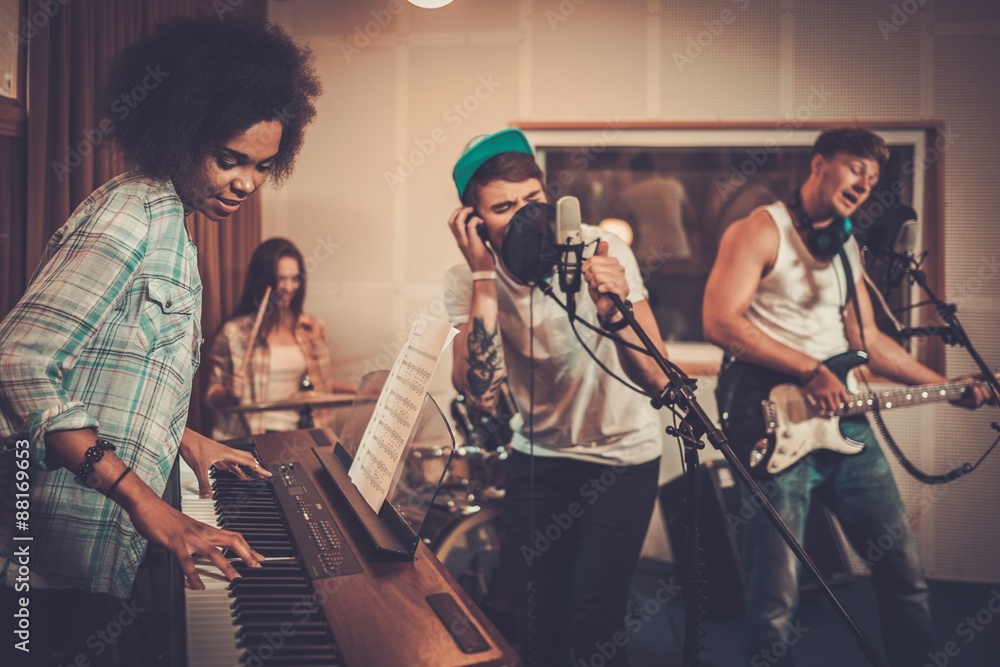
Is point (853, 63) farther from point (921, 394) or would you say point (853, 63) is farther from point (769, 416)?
point (769, 416)

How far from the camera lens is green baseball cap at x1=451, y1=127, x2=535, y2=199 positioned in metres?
1.92

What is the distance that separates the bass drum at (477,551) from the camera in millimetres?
2920

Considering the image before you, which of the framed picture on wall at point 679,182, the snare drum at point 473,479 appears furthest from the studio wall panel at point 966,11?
the snare drum at point 473,479

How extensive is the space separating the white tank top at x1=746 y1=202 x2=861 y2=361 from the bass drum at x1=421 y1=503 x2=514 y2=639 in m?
1.41

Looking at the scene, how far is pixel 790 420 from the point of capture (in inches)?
88.5

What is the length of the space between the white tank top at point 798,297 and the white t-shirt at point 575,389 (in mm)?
646

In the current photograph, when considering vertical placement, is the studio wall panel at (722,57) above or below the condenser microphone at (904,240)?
above

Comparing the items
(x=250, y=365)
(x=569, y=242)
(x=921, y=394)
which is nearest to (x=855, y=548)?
(x=921, y=394)

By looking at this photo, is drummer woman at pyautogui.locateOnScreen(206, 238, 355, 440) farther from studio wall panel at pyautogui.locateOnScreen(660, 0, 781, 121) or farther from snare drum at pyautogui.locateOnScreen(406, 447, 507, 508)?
studio wall panel at pyautogui.locateOnScreen(660, 0, 781, 121)

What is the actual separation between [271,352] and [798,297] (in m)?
2.52

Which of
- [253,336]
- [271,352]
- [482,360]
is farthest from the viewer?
[271,352]

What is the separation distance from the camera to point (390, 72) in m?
4.04

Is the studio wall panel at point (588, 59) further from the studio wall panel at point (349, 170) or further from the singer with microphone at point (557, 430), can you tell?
the singer with microphone at point (557, 430)

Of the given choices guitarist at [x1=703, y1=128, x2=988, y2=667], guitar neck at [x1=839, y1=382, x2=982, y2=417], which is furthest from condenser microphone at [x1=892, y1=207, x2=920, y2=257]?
guitar neck at [x1=839, y1=382, x2=982, y2=417]
